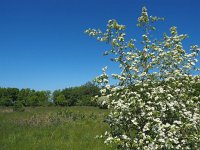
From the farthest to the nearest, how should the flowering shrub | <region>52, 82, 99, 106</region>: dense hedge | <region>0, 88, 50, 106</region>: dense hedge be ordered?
<region>52, 82, 99, 106</region>: dense hedge < <region>0, 88, 50, 106</region>: dense hedge < the flowering shrub

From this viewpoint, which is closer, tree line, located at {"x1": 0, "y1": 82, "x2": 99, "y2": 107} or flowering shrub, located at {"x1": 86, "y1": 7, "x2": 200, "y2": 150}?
flowering shrub, located at {"x1": 86, "y1": 7, "x2": 200, "y2": 150}

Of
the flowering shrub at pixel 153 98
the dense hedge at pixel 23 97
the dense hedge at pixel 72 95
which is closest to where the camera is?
the flowering shrub at pixel 153 98

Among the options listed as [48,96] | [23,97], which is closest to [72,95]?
[48,96]

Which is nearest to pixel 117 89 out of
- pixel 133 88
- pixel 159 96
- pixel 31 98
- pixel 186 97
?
pixel 133 88

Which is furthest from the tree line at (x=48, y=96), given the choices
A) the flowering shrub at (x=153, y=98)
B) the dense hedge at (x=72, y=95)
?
the flowering shrub at (x=153, y=98)

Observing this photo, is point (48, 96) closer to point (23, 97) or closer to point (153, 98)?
point (23, 97)

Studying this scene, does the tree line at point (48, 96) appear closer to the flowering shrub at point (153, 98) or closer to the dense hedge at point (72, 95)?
the dense hedge at point (72, 95)

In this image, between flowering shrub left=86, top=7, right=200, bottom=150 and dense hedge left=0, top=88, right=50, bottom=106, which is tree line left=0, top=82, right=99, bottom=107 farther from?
flowering shrub left=86, top=7, right=200, bottom=150

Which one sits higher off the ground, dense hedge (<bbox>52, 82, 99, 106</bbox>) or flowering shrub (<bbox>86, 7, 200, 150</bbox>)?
dense hedge (<bbox>52, 82, 99, 106</bbox>)

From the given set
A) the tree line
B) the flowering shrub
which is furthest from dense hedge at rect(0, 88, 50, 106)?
the flowering shrub

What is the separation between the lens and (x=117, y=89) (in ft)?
30.7

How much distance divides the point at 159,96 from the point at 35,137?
1031cm

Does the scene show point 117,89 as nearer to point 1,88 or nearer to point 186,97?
point 186,97

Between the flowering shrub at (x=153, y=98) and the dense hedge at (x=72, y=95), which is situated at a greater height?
the dense hedge at (x=72, y=95)
